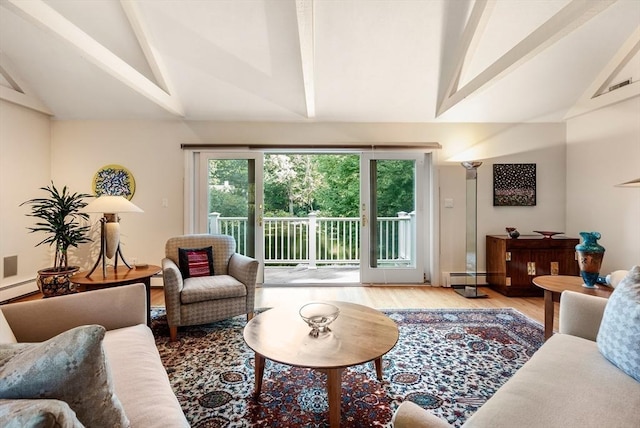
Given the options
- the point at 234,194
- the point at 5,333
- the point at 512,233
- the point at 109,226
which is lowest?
the point at 5,333

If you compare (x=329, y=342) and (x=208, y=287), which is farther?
(x=208, y=287)

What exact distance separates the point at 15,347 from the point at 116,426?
0.38 m

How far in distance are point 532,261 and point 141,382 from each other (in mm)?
4035

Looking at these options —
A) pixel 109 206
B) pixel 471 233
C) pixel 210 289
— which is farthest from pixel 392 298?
pixel 109 206

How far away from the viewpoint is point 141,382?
117 centimetres

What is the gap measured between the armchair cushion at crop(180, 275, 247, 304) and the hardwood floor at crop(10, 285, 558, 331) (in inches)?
27.5

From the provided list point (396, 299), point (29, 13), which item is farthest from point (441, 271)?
point (29, 13)

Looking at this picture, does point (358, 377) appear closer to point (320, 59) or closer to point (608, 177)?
point (320, 59)

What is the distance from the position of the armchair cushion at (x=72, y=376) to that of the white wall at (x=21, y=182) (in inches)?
150

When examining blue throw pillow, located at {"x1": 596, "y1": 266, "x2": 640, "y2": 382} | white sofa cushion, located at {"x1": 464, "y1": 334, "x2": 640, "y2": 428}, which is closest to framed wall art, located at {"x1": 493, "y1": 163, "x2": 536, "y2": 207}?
blue throw pillow, located at {"x1": 596, "y1": 266, "x2": 640, "y2": 382}

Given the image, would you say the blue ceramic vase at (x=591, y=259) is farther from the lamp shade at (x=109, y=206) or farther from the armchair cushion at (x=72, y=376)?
the lamp shade at (x=109, y=206)

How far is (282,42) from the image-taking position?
9.85ft

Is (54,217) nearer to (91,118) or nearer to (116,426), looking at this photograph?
(91,118)

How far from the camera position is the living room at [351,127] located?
3.11 meters
